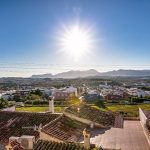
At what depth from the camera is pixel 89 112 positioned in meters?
23.2

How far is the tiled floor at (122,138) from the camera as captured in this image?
16.9 metres

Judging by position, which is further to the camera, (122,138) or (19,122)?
(19,122)

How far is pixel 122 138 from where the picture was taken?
1856 centimetres

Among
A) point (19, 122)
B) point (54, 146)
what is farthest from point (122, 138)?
point (54, 146)

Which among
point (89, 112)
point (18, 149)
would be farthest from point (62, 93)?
point (18, 149)

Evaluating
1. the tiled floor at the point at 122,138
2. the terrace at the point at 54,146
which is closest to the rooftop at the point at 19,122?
the tiled floor at the point at 122,138

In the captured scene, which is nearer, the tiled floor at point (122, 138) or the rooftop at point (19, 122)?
the tiled floor at point (122, 138)

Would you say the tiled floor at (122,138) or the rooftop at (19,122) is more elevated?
the rooftop at (19,122)

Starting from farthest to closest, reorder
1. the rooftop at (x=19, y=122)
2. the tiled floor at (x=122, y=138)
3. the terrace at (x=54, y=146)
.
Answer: the rooftop at (x=19, y=122)
the tiled floor at (x=122, y=138)
the terrace at (x=54, y=146)

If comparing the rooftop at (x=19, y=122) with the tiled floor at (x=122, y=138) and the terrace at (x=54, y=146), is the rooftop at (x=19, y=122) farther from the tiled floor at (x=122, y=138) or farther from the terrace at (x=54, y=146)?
the terrace at (x=54, y=146)

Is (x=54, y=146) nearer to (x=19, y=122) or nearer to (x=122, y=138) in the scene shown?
(x=122, y=138)

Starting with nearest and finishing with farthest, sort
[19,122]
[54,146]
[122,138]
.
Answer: [54,146] → [122,138] → [19,122]

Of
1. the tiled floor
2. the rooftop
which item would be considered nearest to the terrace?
the tiled floor

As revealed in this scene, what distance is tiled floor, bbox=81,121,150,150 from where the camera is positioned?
16.9 metres
